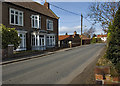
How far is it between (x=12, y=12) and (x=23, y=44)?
5.37 m

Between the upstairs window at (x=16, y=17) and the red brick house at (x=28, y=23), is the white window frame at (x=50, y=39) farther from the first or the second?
the upstairs window at (x=16, y=17)

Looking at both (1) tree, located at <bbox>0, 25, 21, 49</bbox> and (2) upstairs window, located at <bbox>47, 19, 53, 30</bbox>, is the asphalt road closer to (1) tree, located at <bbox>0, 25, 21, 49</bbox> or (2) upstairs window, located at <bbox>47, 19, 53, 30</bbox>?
(1) tree, located at <bbox>0, 25, 21, 49</bbox>

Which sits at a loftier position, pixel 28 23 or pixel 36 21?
pixel 36 21

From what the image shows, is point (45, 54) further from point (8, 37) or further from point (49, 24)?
point (49, 24)

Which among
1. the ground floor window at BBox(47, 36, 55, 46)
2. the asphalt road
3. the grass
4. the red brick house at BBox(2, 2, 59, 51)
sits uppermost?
the red brick house at BBox(2, 2, 59, 51)

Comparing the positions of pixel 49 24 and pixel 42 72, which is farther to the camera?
pixel 49 24

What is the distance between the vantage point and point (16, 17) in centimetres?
1714

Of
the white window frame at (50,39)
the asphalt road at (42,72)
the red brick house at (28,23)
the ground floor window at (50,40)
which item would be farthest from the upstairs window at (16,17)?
the asphalt road at (42,72)

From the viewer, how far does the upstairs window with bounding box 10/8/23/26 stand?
643 inches

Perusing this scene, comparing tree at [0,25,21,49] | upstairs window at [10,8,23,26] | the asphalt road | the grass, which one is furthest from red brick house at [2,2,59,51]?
the grass

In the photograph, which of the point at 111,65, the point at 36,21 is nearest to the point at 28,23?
the point at 36,21

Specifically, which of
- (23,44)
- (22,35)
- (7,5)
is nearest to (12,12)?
(7,5)

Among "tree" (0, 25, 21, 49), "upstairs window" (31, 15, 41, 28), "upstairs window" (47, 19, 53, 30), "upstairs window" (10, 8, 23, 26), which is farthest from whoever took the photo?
"upstairs window" (47, 19, 53, 30)

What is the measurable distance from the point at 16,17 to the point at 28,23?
97.1 inches
